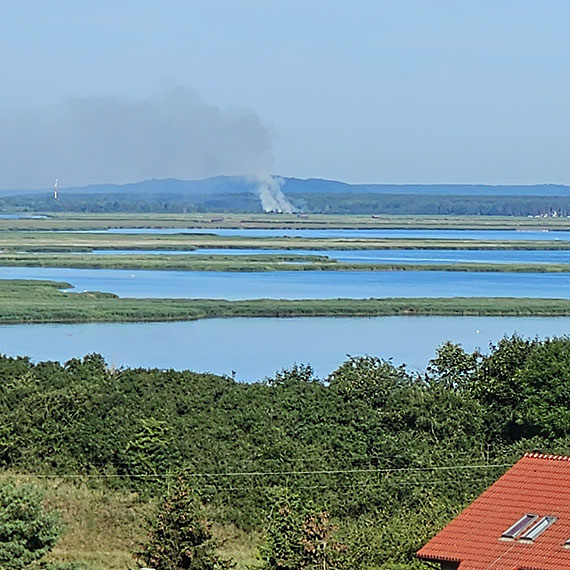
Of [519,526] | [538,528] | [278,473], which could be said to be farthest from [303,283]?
[538,528]

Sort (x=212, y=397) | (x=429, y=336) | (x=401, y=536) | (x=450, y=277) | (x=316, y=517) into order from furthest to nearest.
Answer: (x=450, y=277) → (x=429, y=336) → (x=212, y=397) → (x=401, y=536) → (x=316, y=517)

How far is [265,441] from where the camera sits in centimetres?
1984

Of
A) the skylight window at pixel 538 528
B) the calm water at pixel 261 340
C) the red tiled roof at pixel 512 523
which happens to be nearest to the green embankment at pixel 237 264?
the calm water at pixel 261 340

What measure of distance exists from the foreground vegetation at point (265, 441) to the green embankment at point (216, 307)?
19.5 m

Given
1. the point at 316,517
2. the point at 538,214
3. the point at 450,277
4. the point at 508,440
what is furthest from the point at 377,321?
the point at 538,214

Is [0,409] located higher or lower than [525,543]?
lower

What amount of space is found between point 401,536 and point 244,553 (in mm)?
3296

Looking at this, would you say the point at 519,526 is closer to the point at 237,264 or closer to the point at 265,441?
the point at 265,441

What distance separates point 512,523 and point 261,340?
30.0m

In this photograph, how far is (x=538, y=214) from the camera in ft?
642

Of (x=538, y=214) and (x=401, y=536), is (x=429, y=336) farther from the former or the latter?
(x=538, y=214)

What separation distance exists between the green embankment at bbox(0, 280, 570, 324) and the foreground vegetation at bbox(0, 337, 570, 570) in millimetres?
19496

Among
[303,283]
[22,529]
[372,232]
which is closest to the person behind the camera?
[22,529]

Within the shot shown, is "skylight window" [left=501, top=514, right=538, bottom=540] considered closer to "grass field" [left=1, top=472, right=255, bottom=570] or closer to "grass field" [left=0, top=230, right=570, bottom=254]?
"grass field" [left=1, top=472, right=255, bottom=570]
